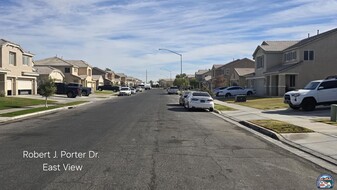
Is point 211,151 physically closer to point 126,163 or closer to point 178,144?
point 178,144

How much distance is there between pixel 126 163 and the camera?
8.68 metres

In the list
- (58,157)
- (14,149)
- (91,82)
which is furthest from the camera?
(91,82)

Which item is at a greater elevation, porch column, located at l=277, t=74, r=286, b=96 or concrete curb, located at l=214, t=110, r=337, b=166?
porch column, located at l=277, t=74, r=286, b=96

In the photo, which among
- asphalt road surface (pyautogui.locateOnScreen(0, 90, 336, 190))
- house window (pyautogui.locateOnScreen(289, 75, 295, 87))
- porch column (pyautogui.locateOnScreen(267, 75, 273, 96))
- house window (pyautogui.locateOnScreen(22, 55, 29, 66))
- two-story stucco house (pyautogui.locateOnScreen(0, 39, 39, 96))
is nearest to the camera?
asphalt road surface (pyautogui.locateOnScreen(0, 90, 336, 190))

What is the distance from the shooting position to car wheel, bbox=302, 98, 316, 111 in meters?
25.3

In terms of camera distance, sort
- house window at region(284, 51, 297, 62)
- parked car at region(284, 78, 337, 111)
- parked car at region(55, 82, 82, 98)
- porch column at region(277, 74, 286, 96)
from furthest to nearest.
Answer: parked car at region(55, 82, 82, 98) < house window at region(284, 51, 297, 62) < porch column at region(277, 74, 286, 96) < parked car at region(284, 78, 337, 111)

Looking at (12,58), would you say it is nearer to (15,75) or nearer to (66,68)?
(15,75)

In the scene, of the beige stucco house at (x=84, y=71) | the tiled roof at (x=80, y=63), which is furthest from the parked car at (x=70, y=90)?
the tiled roof at (x=80, y=63)

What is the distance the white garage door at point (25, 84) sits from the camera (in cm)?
4981

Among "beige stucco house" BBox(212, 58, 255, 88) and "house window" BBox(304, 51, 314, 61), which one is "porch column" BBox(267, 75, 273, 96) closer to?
"house window" BBox(304, 51, 314, 61)

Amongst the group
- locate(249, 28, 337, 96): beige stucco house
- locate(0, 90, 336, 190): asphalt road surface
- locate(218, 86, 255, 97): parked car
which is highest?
locate(249, 28, 337, 96): beige stucco house

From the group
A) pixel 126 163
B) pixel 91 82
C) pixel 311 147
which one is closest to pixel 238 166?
pixel 126 163

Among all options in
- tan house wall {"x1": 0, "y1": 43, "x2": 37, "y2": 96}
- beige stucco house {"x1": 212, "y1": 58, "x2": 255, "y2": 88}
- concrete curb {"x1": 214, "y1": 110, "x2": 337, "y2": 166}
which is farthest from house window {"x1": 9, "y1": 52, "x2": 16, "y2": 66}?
beige stucco house {"x1": 212, "y1": 58, "x2": 255, "y2": 88}

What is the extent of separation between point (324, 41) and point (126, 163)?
39.5 metres
